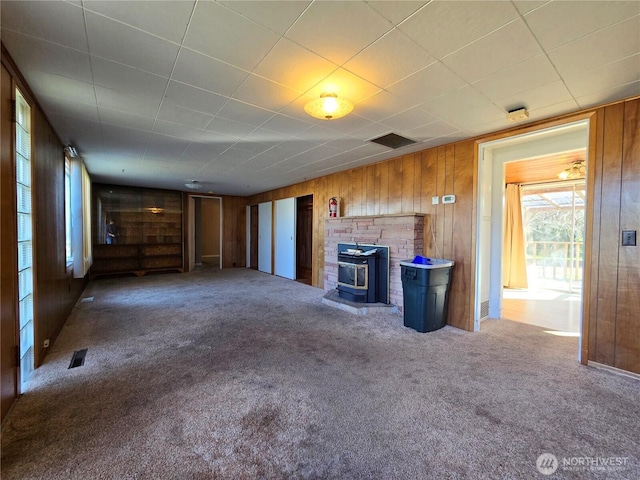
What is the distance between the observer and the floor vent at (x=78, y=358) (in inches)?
96.8

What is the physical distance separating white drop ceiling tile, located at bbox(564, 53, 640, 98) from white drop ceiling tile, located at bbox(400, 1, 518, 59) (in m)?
1.02

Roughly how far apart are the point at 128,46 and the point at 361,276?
3670 millimetres

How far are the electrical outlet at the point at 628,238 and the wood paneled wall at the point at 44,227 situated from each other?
4.71 metres

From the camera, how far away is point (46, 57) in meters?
1.88

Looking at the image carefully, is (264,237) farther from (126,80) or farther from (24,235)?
(126,80)

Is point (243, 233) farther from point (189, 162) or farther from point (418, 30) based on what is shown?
point (418, 30)

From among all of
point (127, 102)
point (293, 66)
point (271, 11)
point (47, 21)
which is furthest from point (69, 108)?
point (271, 11)

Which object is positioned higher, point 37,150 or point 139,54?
point 139,54

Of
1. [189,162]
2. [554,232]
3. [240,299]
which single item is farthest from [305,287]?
[554,232]

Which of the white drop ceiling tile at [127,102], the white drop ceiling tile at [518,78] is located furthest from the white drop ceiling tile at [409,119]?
Answer: the white drop ceiling tile at [127,102]

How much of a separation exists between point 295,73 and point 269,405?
94.2 inches

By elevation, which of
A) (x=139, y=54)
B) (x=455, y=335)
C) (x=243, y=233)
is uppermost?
(x=139, y=54)

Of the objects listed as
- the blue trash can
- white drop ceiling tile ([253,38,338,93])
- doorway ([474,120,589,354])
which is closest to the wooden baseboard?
doorway ([474,120,589,354])

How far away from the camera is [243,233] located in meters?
9.17
